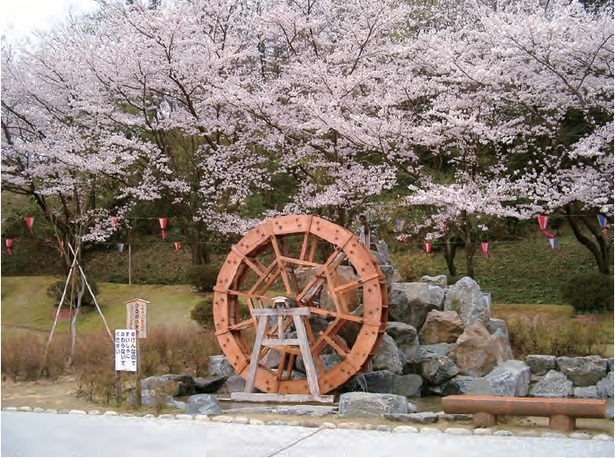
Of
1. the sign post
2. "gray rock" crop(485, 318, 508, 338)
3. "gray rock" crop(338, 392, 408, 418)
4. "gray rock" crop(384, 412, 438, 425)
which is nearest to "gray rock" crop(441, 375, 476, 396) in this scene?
"gray rock" crop(485, 318, 508, 338)

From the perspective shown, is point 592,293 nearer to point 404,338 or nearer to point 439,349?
point 439,349

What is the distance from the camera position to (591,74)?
44.4ft

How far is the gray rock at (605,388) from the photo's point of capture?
11039 mm

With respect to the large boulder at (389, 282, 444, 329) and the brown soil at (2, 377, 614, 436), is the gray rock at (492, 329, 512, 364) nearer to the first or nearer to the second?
the large boulder at (389, 282, 444, 329)

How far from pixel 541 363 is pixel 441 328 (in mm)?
1734

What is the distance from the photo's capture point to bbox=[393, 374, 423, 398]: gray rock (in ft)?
37.0

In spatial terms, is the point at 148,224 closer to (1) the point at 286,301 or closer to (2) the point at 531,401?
(1) the point at 286,301

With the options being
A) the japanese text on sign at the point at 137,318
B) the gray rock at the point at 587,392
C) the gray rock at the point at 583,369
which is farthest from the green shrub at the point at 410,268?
the japanese text on sign at the point at 137,318

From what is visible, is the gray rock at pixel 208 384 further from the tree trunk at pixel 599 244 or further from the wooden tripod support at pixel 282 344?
the tree trunk at pixel 599 244

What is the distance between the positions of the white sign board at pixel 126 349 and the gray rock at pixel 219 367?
2710 mm

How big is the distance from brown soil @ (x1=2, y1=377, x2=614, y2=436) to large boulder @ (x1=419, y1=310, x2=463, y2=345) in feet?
12.0

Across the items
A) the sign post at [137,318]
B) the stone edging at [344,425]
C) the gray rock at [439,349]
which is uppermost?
the sign post at [137,318]

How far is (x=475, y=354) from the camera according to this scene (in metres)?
11.8

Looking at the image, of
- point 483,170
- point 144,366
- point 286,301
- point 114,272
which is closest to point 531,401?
point 286,301
